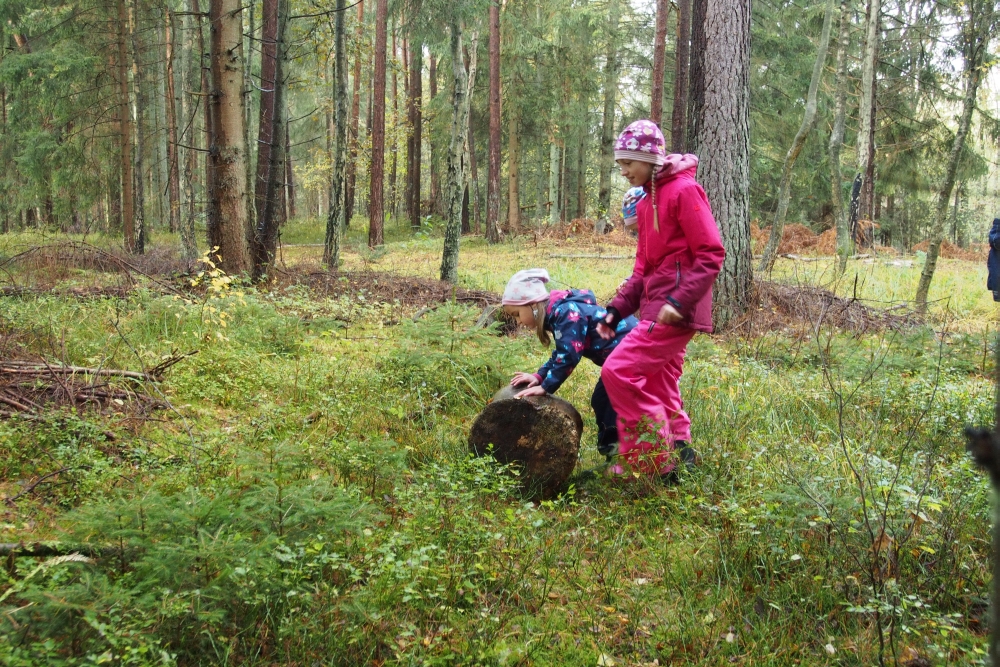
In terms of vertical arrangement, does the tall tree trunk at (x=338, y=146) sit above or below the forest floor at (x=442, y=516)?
above

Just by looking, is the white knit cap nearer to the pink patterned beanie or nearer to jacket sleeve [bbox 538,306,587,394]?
jacket sleeve [bbox 538,306,587,394]

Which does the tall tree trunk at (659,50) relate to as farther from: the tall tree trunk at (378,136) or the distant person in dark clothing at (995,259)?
the distant person in dark clothing at (995,259)

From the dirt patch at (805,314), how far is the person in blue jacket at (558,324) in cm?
364

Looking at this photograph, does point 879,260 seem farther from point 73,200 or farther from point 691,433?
point 73,200

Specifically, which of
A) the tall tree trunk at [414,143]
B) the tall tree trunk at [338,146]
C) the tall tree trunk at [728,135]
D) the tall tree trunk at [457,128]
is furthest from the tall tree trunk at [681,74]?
the tall tree trunk at [414,143]

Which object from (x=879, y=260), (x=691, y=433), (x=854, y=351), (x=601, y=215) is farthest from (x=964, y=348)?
(x=601, y=215)

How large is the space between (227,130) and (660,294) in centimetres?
706

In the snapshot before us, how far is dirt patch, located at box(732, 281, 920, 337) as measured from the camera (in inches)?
316

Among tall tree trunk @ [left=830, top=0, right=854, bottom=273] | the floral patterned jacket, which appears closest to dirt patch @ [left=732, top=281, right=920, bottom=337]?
tall tree trunk @ [left=830, top=0, right=854, bottom=273]

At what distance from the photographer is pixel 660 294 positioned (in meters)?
4.06

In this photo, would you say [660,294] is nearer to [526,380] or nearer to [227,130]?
[526,380]

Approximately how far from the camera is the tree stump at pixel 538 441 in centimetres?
432

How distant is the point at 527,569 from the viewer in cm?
333

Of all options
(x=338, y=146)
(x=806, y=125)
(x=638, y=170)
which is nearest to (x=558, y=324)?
(x=638, y=170)
